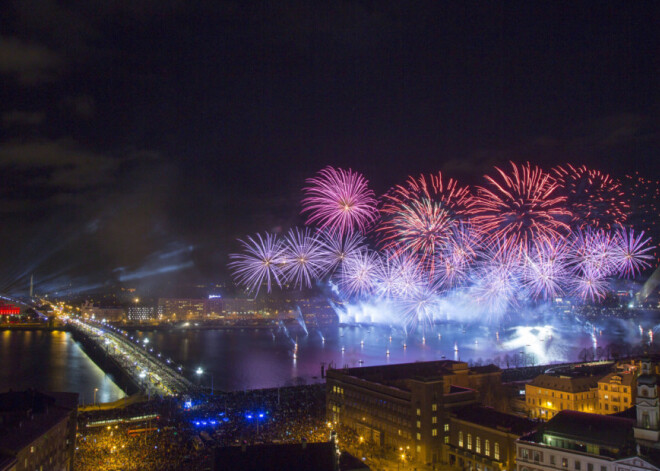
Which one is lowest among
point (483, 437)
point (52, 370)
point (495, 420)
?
point (52, 370)

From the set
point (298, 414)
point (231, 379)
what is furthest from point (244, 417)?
point (231, 379)

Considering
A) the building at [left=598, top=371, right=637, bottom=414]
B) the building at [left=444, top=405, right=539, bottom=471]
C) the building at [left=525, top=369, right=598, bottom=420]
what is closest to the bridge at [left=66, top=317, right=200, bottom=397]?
the building at [left=444, top=405, right=539, bottom=471]

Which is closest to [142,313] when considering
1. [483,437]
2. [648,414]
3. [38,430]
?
[38,430]

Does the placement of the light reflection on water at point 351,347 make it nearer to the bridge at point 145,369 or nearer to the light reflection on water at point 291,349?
the light reflection on water at point 291,349

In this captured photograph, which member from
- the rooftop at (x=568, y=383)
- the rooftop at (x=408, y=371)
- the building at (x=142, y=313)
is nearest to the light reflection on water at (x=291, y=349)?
the rooftop at (x=408, y=371)

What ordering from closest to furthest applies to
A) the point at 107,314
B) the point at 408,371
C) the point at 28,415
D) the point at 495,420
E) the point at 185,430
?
the point at 28,415 → the point at 495,420 → the point at 185,430 → the point at 408,371 → the point at 107,314

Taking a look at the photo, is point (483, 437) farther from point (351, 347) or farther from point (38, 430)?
point (351, 347)
